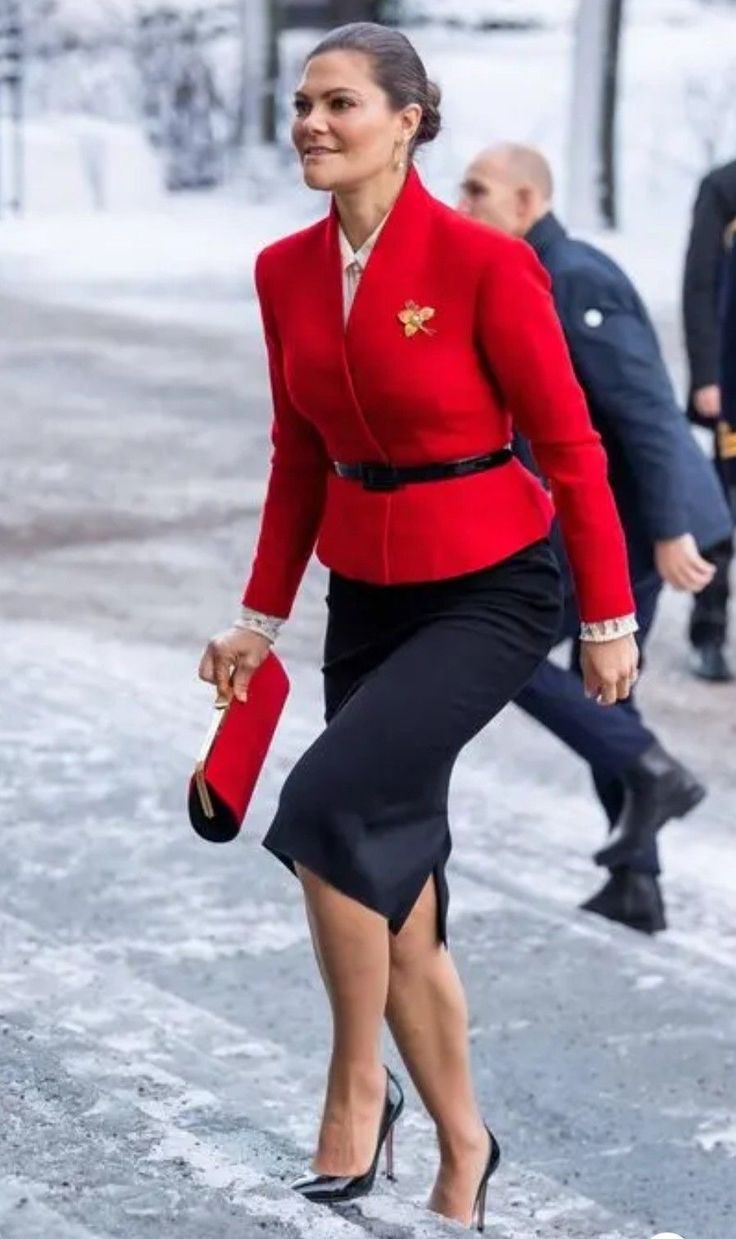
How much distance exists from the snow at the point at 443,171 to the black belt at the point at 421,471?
13.3 m

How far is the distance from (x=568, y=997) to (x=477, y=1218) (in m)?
1.47

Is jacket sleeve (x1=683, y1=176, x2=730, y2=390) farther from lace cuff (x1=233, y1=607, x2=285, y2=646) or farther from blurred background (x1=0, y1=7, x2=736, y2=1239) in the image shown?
lace cuff (x1=233, y1=607, x2=285, y2=646)

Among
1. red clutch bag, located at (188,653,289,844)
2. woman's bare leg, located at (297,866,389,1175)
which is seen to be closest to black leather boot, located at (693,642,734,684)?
red clutch bag, located at (188,653,289,844)

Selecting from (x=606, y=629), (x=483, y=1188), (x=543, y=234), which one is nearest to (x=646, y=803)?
(x=543, y=234)

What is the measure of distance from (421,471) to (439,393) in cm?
13

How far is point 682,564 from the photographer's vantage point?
6000 mm

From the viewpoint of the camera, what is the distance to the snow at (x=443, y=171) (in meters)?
19.7

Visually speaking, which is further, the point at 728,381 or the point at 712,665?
the point at 712,665

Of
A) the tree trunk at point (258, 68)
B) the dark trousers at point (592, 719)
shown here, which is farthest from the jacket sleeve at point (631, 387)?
the tree trunk at point (258, 68)

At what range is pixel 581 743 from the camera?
252 inches

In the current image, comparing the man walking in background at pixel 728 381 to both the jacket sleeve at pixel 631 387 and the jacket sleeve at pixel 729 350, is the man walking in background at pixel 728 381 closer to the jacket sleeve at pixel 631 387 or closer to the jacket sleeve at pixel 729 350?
the jacket sleeve at pixel 729 350

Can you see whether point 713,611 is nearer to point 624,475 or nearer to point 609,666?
point 624,475

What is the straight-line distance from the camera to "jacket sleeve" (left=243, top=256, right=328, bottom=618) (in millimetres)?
4285

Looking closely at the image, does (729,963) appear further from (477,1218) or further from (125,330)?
(125,330)
